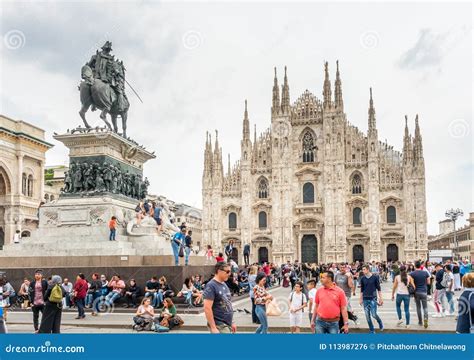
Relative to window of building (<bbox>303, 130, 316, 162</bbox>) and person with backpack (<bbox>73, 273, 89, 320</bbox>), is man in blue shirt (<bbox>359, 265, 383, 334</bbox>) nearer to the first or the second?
person with backpack (<bbox>73, 273, 89, 320</bbox>)

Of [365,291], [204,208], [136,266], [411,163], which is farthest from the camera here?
[204,208]

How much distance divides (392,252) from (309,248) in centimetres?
801

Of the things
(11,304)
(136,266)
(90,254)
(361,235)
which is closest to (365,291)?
(136,266)

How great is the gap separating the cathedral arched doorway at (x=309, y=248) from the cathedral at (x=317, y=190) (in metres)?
0.10

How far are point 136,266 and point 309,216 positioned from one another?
41446 mm

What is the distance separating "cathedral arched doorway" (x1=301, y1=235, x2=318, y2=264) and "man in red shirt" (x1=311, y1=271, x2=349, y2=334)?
4882cm

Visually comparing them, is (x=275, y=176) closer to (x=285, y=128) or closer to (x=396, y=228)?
(x=285, y=128)

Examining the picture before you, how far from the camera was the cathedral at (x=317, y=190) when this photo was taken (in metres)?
53.7

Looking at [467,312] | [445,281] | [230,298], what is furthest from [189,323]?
[467,312]

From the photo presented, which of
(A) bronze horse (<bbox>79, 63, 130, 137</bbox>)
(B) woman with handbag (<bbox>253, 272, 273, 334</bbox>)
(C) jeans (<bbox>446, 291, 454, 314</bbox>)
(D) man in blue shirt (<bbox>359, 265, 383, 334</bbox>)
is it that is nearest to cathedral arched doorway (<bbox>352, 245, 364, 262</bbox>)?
(C) jeans (<bbox>446, 291, 454, 314</bbox>)

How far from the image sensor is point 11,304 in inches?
615

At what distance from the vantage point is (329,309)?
7613 mm

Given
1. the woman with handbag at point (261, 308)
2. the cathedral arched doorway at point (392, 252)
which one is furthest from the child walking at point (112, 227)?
the cathedral arched doorway at point (392, 252)

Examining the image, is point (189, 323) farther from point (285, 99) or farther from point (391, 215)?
point (285, 99)
